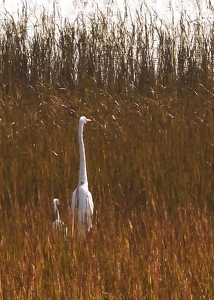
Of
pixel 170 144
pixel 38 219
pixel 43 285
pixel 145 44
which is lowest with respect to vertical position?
pixel 43 285

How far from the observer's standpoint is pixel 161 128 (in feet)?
17.0

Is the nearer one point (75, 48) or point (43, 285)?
point (43, 285)

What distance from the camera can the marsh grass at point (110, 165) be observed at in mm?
2736

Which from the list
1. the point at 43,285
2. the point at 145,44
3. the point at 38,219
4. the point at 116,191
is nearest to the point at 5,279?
the point at 43,285

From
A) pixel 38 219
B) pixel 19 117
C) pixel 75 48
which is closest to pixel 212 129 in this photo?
pixel 19 117

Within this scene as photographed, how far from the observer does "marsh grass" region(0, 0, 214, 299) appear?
274 cm

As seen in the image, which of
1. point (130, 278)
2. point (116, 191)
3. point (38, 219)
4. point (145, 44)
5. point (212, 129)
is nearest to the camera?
point (130, 278)

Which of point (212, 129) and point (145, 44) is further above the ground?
point (145, 44)

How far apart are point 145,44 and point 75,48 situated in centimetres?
78

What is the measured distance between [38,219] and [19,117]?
2499mm

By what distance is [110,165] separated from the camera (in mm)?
4613

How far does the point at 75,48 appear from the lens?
759 cm

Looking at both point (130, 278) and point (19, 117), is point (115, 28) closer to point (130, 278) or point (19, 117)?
point (19, 117)

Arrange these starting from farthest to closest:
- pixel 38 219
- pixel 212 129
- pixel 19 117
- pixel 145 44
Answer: pixel 145 44 → pixel 19 117 → pixel 212 129 → pixel 38 219
